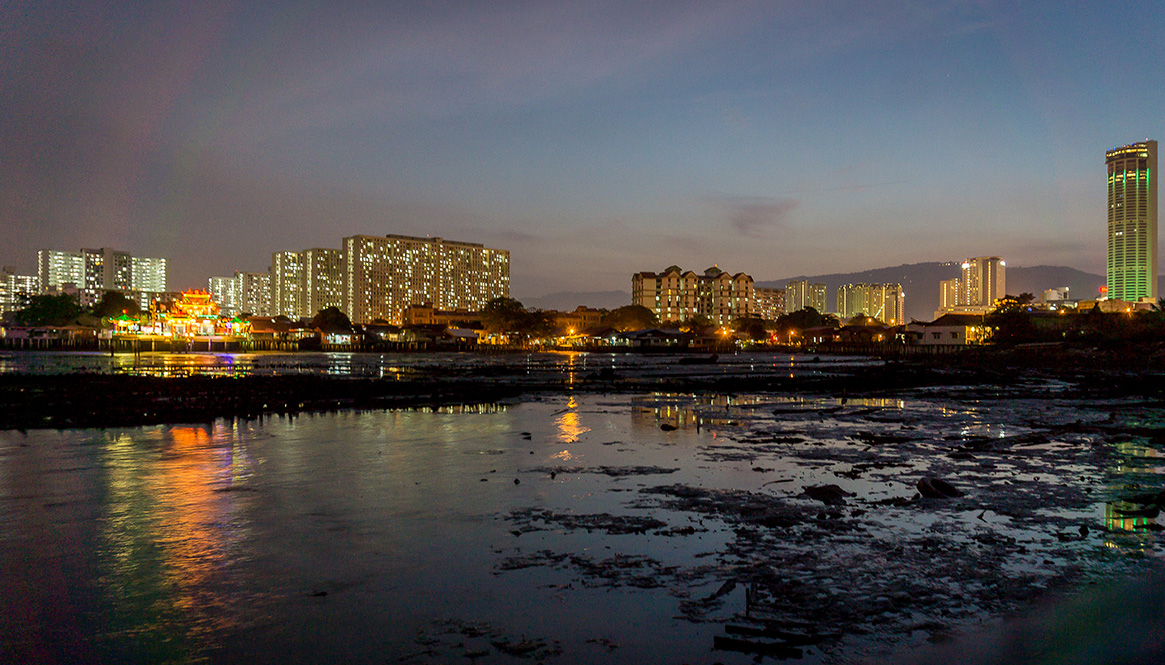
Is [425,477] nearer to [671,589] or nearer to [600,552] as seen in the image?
[600,552]

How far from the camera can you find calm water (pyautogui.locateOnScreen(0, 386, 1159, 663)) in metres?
5.61

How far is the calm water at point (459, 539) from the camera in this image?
18.4 feet

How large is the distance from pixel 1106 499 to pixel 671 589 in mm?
7584

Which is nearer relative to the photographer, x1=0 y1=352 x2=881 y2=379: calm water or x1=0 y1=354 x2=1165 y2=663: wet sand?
x1=0 y1=354 x2=1165 y2=663: wet sand

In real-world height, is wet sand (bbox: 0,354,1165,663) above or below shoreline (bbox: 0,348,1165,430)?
below

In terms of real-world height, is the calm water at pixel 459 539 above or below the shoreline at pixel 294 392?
below

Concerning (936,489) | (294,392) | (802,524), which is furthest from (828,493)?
(294,392)

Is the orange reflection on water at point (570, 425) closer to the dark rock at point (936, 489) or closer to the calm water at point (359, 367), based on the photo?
the dark rock at point (936, 489)

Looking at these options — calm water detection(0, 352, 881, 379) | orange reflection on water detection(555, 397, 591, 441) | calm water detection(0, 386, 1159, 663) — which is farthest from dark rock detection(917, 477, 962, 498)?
calm water detection(0, 352, 881, 379)

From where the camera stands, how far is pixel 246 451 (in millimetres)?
14031

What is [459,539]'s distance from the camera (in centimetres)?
817

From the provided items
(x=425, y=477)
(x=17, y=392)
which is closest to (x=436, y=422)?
(x=425, y=477)

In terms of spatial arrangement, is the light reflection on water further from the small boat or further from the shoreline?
the shoreline

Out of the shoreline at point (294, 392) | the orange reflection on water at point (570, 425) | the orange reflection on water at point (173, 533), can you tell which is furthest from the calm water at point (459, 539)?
the shoreline at point (294, 392)
